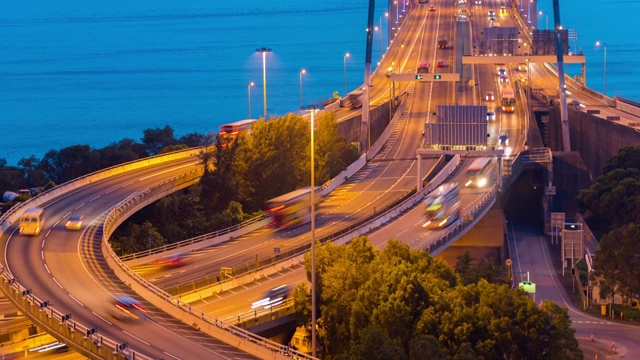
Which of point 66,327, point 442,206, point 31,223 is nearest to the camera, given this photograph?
point 66,327

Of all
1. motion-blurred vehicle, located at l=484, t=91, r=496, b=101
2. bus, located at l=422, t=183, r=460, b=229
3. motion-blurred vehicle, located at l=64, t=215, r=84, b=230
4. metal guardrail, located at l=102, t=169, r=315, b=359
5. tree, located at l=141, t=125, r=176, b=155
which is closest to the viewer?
metal guardrail, located at l=102, t=169, r=315, b=359

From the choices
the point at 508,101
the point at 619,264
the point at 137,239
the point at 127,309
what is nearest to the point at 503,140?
the point at 508,101

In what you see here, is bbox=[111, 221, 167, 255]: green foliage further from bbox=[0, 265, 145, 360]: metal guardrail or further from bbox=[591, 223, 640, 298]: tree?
bbox=[591, 223, 640, 298]: tree

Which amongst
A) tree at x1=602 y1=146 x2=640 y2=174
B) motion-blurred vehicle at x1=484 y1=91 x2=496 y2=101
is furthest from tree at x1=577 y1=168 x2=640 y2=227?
motion-blurred vehicle at x1=484 y1=91 x2=496 y2=101

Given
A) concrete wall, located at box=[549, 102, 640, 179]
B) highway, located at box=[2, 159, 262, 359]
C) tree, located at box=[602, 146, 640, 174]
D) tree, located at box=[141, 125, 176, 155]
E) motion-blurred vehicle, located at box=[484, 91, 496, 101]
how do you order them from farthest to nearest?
tree, located at box=[141, 125, 176, 155]
motion-blurred vehicle, located at box=[484, 91, 496, 101]
concrete wall, located at box=[549, 102, 640, 179]
tree, located at box=[602, 146, 640, 174]
highway, located at box=[2, 159, 262, 359]

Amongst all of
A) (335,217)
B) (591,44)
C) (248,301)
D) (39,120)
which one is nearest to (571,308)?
(335,217)

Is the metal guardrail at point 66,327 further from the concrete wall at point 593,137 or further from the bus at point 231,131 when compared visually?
the concrete wall at point 593,137

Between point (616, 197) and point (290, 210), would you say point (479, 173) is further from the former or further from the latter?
point (290, 210)
